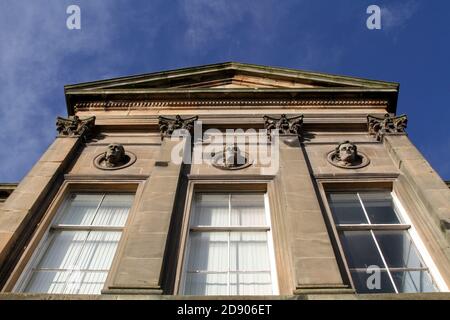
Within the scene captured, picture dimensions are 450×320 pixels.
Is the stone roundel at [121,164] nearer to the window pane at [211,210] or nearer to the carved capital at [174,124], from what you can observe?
the carved capital at [174,124]

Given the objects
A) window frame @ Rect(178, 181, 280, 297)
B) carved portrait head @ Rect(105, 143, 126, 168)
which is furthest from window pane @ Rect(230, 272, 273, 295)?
carved portrait head @ Rect(105, 143, 126, 168)

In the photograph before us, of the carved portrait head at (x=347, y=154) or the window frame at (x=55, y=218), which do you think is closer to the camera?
the window frame at (x=55, y=218)

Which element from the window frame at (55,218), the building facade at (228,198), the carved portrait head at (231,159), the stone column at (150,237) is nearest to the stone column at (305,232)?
the building facade at (228,198)

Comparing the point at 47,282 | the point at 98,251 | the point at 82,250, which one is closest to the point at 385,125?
the point at 98,251

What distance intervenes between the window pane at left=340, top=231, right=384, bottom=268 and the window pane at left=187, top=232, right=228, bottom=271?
2469mm

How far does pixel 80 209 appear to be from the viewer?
34.9 ft

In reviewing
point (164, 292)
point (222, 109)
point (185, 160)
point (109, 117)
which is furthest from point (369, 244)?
point (109, 117)

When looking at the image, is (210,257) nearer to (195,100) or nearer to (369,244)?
(369,244)

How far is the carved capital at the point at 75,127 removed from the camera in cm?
1300

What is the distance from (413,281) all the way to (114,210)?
6638 mm

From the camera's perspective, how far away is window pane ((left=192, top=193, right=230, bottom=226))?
10105 millimetres

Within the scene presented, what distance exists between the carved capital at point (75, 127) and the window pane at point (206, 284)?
637 cm

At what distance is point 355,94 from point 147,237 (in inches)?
350

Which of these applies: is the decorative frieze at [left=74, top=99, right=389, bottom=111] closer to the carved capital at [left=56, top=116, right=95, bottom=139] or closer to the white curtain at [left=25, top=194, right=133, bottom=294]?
the carved capital at [left=56, top=116, right=95, bottom=139]
